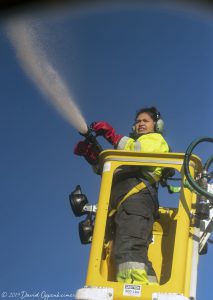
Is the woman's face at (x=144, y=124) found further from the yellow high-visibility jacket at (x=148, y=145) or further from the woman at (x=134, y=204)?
the yellow high-visibility jacket at (x=148, y=145)

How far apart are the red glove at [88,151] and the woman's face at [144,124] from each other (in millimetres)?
548

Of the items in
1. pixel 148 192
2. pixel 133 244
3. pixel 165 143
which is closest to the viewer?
pixel 133 244

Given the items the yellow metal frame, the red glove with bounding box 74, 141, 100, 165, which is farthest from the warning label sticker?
the red glove with bounding box 74, 141, 100, 165

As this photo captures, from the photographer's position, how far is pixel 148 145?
4.41 metres

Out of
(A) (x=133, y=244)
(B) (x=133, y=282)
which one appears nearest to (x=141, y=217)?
(A) (x=133, y=244)

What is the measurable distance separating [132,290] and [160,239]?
0.92 m

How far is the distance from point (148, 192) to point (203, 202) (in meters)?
0.47

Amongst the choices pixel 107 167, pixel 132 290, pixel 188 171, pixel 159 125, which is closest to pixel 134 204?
pixel 107 167

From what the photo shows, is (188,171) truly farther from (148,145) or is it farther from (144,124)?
(144,124)

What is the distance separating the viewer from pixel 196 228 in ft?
13.3

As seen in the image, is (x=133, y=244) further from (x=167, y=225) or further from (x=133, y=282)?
(x=167, y=225)

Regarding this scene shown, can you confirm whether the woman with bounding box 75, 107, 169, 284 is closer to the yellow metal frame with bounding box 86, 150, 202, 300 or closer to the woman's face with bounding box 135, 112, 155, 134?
the woman's face with bounding box 135, 112, 155, 134

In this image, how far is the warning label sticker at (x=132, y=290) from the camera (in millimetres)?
3635

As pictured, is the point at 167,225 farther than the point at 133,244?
Yes
